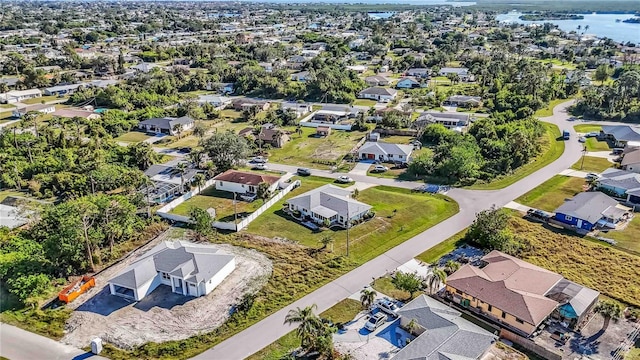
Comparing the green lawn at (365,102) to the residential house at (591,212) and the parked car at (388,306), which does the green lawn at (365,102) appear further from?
the parked car at (388,306)

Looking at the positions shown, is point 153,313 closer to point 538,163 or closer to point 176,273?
point 176,273

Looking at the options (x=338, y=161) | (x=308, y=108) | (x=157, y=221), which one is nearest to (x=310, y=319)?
(x=157, y=221)

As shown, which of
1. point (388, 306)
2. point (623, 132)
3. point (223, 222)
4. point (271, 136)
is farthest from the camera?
point (271, 136)

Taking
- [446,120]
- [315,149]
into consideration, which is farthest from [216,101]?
[446,120]

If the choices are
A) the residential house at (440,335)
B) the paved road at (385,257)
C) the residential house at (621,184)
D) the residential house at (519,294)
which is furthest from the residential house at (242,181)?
the residential house at (621,184)

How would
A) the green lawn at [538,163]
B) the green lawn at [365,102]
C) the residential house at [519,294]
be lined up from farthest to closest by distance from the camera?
the green lawn at [365,102], the green lawn at [538,163], the residential house at [519,294]

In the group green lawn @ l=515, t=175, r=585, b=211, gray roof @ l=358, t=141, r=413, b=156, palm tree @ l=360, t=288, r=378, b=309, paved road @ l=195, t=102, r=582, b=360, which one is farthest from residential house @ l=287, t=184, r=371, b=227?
green lawn @ l=515, t=175, r=585, b=211
